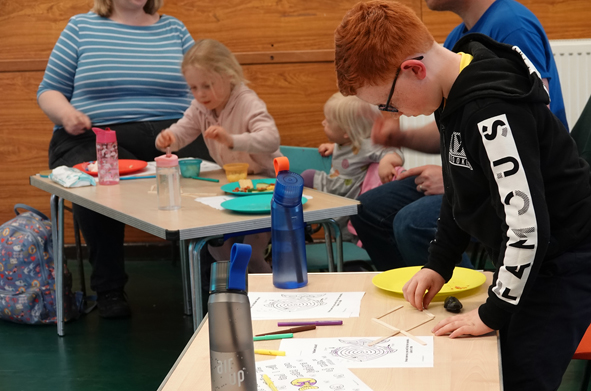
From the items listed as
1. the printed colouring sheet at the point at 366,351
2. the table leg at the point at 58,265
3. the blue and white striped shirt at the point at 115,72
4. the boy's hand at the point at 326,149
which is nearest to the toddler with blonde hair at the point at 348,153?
the boy's hand at the point at 326,149

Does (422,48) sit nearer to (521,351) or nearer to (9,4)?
(521,351)

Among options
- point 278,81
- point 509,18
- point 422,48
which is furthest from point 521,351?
point 278,81

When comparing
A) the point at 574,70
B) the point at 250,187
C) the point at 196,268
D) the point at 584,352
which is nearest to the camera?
the point at 584,352

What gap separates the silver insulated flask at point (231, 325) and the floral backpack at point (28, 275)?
100 inches

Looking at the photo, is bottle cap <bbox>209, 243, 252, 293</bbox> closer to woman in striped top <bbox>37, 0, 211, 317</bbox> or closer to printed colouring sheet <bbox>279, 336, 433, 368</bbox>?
printed colouring sheet <bbox>279, 336, 433, 368</bbox>

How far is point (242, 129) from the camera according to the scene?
2.94 metres

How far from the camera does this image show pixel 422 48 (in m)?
1.17

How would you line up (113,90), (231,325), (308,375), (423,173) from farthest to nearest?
(113,90), (423,173), (308,375), (231,325)

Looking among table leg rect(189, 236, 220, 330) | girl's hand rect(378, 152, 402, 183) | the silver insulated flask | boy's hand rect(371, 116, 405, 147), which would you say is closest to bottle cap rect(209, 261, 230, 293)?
the silver insulated flask

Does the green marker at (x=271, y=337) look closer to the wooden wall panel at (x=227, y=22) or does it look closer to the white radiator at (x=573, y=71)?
the white radiator at (x=573, y=71)

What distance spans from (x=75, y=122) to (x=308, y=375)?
8.18 ft

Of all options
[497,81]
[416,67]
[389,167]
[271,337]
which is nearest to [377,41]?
[416,67]

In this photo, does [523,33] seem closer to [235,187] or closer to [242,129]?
[235,187]

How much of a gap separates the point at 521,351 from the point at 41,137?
3.64 metres
